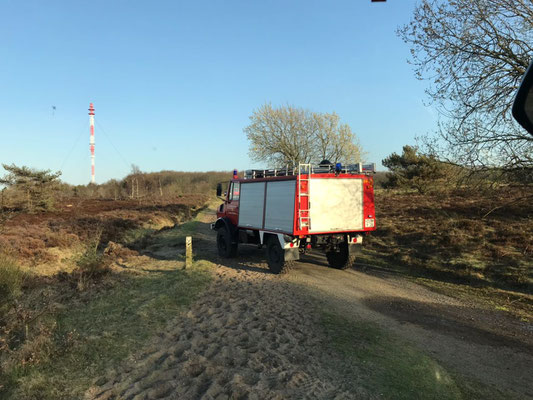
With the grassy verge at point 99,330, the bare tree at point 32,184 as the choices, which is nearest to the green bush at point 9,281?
the grassy verge at point 99,330

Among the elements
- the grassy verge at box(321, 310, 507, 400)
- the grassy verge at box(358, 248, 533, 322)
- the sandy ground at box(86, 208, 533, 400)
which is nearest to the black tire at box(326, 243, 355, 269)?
the grassy verge at box(358, 248, 533, 322)

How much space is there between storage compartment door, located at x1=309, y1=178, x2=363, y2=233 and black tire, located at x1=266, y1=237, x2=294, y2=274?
3.60 feet

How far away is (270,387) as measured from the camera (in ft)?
12.5

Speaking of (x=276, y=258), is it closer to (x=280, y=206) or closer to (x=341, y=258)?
(x=280, y=206)

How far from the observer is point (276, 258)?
965 centimetres

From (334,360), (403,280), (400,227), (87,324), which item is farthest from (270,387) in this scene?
(400,227)

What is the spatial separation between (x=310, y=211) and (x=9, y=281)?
748cm

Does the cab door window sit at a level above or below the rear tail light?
above

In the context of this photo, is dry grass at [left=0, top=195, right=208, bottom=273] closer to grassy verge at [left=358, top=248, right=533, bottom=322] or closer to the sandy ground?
the sandy ground

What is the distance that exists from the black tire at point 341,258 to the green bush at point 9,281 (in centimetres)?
827

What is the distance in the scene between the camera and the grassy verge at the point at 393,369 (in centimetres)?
378

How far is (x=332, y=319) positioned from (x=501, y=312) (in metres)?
3.49

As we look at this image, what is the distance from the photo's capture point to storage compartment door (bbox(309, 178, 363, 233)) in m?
9.22

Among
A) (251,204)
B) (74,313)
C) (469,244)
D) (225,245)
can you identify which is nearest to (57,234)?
(225,245)
